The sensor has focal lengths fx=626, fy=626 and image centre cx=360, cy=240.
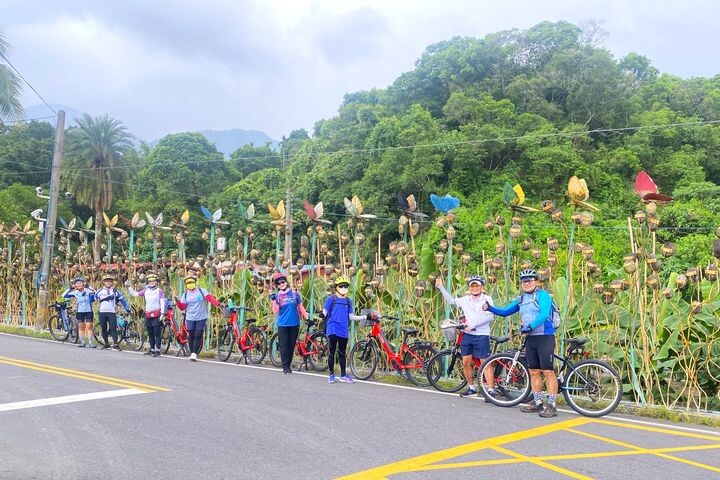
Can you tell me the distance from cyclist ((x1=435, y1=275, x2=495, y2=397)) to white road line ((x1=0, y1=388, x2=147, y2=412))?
440cm

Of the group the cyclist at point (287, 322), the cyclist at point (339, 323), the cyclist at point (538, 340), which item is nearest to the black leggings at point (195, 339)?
the cyclist at point (287, 322)

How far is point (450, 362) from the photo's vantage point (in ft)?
30.8

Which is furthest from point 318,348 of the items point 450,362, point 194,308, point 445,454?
point 445,454

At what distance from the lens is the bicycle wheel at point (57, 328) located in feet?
53.1

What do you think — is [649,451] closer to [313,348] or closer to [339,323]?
[339,323]

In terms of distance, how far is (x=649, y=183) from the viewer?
333 inches

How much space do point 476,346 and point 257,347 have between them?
15.9 ft

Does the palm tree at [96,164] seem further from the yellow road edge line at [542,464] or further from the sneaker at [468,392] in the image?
the yellow road edge line at [542,464]

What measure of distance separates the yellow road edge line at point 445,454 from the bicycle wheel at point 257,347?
20.2 feet

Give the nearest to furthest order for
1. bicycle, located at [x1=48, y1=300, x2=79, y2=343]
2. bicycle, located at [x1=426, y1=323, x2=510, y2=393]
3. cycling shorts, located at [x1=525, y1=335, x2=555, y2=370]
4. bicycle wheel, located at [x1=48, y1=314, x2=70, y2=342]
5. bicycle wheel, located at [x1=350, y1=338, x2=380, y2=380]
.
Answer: cycling shorts, located at [x1=525, y1=335, x2=555, y2=370], bicycle, located at [x1=426, y1=323, x2=510, y2=393], bicycle wheel, located at [x1=350, y1=338, x2=380, y2=380], bicycle, located at [x1=48, y1=300, x2=79, y2=343], bicycle wheel, located at [x1=48, y1=314, x2=70, y2=342]

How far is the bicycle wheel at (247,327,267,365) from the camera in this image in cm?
1177

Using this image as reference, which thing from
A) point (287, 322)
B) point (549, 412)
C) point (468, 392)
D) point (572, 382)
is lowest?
point (549, 412)

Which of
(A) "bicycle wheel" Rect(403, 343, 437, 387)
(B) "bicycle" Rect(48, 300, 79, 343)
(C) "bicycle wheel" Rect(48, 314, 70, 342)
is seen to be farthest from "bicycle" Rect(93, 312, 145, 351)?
(A) "bicycle wheel" Rect(403, 343, 437, 387)

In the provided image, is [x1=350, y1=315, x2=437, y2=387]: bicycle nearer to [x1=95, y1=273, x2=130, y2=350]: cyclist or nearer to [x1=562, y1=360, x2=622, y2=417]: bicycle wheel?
[x1=562, y1=360, x2=622, y2=417]: bicycle wheel
